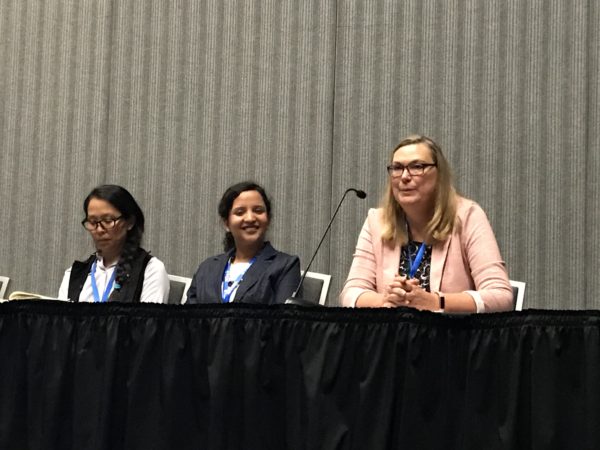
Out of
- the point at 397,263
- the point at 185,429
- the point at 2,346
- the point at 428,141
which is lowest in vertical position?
the point at 185,429

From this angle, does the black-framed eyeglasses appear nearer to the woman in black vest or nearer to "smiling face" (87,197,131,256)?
the woman in black vest

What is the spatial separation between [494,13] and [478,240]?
163 centimetres

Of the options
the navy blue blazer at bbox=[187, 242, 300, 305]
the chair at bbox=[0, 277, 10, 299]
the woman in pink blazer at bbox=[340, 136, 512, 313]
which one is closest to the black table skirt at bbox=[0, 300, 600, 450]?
the woman in pink blazer at bbox=[340, 136, 512, 313]

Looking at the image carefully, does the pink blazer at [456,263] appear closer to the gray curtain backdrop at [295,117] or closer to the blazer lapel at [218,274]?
the blazer lapel at [218,274]

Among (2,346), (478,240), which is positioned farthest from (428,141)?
(2,346)

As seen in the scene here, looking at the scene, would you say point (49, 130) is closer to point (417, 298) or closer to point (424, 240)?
point (424, 240)

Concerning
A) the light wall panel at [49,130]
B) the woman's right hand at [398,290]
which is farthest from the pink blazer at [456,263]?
the light wall panel at [49,130]

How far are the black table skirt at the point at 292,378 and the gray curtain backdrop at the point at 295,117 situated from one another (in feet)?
6.82

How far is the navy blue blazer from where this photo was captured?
383cm

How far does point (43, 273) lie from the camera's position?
521 cm

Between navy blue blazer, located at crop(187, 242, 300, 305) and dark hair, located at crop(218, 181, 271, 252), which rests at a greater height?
dark hair, located at crop(218, 181, 271, 252)

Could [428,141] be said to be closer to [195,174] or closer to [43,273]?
[195,174]

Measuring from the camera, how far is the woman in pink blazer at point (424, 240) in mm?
3172

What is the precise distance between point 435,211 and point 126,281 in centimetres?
143
